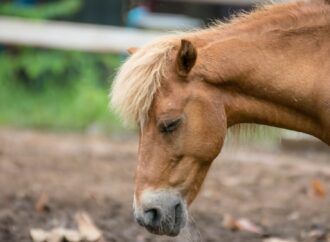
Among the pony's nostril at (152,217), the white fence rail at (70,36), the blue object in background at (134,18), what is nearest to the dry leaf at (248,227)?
the pony's nostril at (152,217)

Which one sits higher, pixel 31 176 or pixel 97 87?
pixel 31 176

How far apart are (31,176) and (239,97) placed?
10.9 feet

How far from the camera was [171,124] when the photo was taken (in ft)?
15.4

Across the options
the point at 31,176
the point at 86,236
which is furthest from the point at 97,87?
the point at 86,236

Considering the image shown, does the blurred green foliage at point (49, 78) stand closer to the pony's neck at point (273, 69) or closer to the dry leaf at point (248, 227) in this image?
the dry leaf at point (248, 227)

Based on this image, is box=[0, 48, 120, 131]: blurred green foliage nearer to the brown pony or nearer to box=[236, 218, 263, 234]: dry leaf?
box=[236, 218, 263, 234]: dry leaf

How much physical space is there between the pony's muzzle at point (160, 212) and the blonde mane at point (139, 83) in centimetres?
44

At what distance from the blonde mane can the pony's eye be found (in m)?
0.11

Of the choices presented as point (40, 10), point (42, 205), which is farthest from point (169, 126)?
point (40, 10)

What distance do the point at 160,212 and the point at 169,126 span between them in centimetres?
49

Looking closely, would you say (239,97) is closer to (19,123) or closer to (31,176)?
(31,176)

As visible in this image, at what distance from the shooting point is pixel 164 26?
12.4m

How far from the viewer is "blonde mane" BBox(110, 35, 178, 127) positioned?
4.71 meters

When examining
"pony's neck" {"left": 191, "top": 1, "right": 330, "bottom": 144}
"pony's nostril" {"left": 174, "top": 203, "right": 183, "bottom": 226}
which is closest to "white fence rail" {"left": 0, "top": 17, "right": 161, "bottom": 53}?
"pony's neck" {"left": 191, "top": 1, "right": 330, "bottom": 144}
